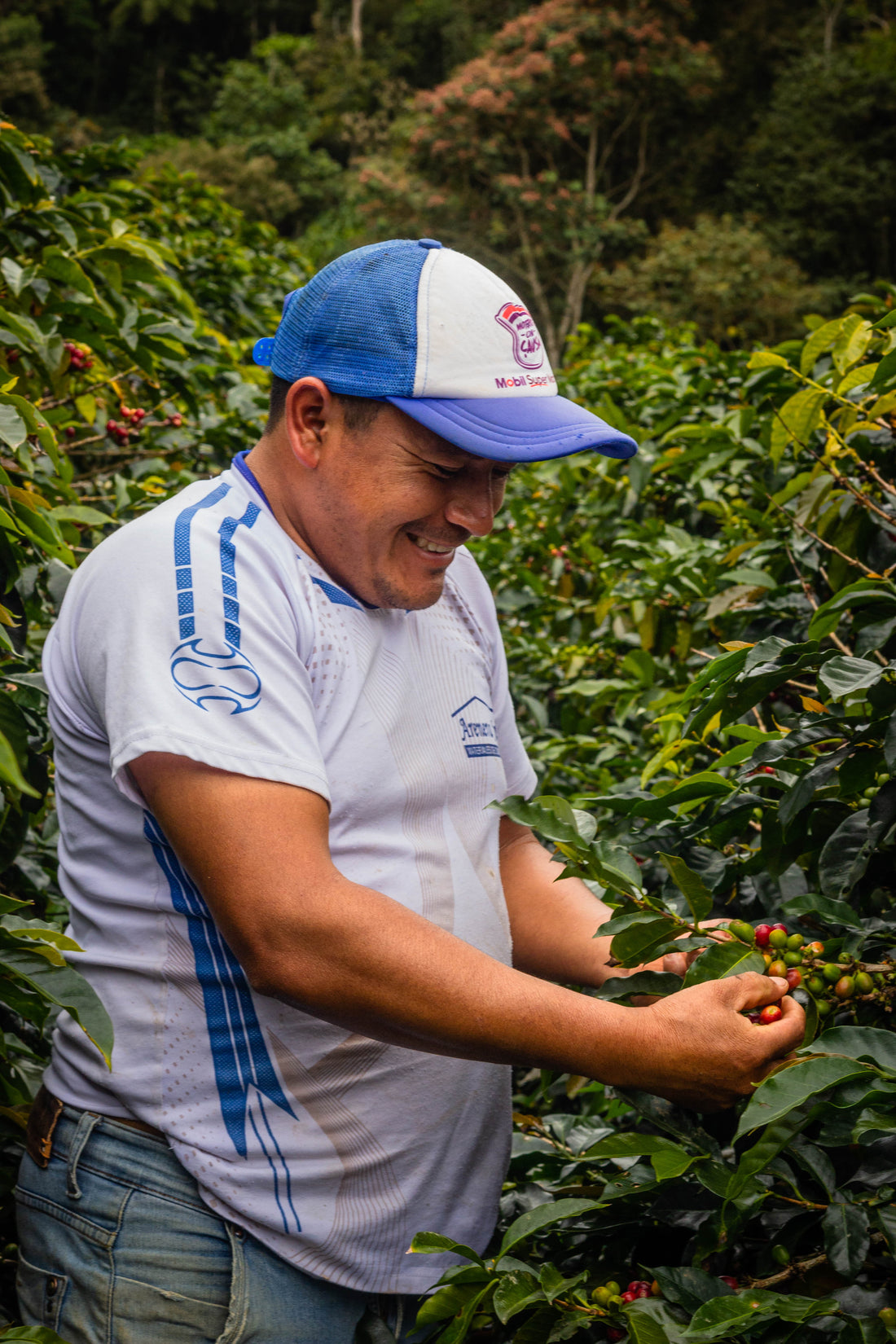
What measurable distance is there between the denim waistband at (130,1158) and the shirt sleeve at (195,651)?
0.43 meters

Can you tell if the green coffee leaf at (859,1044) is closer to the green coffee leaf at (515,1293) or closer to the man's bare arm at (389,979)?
the man's bare arm at (389,979)

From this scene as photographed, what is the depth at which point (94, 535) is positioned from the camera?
245 cm

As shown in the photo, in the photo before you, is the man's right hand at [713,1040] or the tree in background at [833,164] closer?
the man's right hand at [713,1040]

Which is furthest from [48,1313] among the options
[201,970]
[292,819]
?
[292,819]

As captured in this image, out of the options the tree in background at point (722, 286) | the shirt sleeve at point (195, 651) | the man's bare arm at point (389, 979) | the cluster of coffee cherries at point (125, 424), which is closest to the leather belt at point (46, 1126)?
the man's bare arm at point (389, 979)

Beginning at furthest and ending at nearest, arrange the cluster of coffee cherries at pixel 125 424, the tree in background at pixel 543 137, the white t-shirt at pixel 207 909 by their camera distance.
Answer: the tree in background at pixel 543 137, the cluster of coffee cherries at pixel 125 424, the white t-shirt at pixel 207 909

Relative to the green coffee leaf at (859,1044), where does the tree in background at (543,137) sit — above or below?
above

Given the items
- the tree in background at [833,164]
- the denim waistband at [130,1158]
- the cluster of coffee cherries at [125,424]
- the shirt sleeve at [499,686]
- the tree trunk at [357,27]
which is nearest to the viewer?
the denim waistband at [130,1158]

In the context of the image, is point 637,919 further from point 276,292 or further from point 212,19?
point 212,19

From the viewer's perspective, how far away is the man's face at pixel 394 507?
1357 millimetres

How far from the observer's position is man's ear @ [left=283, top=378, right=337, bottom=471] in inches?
54.1

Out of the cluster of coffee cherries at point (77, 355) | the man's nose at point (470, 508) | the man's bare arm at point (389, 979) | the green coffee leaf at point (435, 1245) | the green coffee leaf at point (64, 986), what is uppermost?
the man's nose at point (470, 508)

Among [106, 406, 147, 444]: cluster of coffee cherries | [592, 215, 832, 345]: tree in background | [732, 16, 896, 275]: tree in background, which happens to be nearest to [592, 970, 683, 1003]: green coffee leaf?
[106, 406, 147, 444]: cluster of coffee cherries

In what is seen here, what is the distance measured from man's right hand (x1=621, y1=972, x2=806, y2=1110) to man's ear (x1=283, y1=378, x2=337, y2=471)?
736mm
